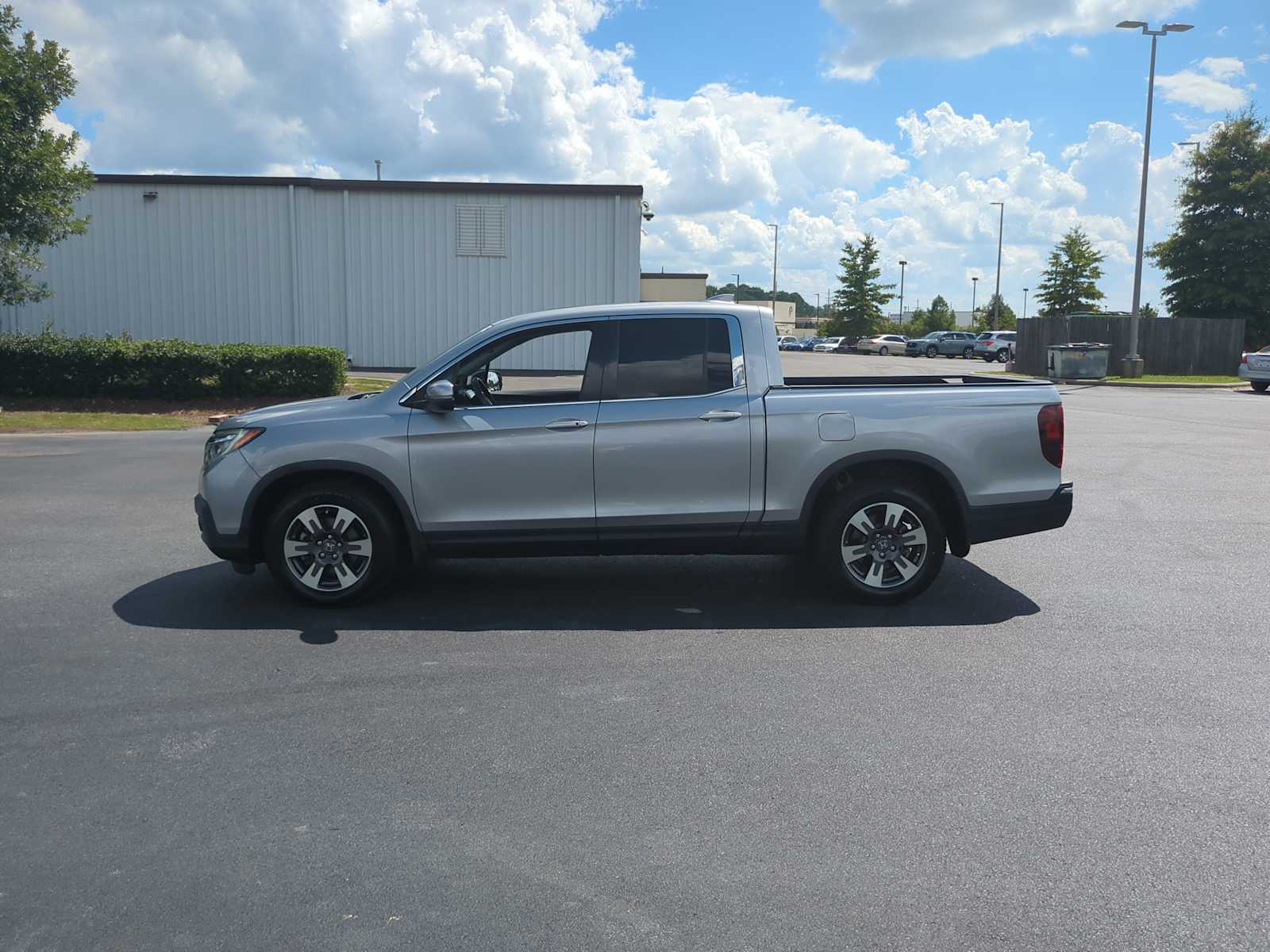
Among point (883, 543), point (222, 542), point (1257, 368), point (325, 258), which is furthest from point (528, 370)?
point (1257, 368)

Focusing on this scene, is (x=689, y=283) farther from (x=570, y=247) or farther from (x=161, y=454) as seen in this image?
(x=161, y=454)

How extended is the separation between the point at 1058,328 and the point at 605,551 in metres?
37.9

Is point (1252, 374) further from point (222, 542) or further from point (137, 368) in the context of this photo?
point (222, 542)

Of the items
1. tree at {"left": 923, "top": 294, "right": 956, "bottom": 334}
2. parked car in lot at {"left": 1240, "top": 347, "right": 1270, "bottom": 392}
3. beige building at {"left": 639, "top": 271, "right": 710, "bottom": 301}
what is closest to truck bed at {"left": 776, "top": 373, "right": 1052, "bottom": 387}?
parked car in lot at {"left": 1240, "top": 347, "right": 1270, "bottom": 392}

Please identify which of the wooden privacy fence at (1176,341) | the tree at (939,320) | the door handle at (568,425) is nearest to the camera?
the door handle at (568,425)

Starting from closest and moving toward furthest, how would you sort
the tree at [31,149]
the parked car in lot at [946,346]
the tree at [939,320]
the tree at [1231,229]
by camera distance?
the tree at [31,149]
the tree at [1231,229]
the parked car in lot at [946,346]
the tree at [939,320]

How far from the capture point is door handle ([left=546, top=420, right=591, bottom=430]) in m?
6.54

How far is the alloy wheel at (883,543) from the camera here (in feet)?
22.0

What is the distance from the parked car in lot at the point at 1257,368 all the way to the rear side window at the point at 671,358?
92.1 feet

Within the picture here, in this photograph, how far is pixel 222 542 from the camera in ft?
21.8

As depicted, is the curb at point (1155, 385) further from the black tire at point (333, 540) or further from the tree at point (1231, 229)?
the black tire at point (333, 540)

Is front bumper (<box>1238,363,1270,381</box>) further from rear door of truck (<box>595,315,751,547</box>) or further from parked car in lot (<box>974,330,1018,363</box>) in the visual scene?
rear door of truck (<box>595,315,751,547</box>)

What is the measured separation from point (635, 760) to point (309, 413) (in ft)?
11.3

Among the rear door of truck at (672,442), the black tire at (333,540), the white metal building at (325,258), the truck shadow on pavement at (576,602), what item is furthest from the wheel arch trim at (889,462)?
the white metal building at (325,258)
